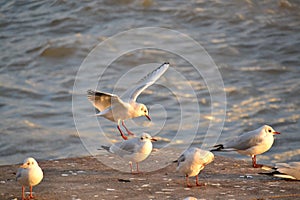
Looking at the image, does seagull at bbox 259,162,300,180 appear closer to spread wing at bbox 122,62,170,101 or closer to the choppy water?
spread wing at bbox 122,62,170,101

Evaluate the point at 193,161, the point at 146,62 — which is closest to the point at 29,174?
the point at 193,161

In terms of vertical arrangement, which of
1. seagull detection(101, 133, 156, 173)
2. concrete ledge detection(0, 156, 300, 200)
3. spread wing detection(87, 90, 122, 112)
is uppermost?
spread wing detection(87, 90, 122, 112)

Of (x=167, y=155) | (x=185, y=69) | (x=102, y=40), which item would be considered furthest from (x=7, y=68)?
(x=167, y=155)

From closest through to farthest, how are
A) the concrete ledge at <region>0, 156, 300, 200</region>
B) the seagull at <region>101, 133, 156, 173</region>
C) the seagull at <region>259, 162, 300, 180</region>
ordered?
the concrete ledge at <region>0, 156, 300, 200</region> → the seagull at <region>259, 162, 300, 180</region> → the seagull at <region>101, 133, 156, 173</region>

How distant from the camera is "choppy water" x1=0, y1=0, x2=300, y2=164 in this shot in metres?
12.8

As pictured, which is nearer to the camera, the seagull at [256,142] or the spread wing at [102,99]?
the seagull at [256,142]

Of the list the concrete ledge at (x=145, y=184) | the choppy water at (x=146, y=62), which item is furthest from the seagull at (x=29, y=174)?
the choppy water at (x=146, y=62)

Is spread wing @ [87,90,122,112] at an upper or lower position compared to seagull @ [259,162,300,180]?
upper

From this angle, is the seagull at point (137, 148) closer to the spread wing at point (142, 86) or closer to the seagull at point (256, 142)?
the seagull at point (256, 142)

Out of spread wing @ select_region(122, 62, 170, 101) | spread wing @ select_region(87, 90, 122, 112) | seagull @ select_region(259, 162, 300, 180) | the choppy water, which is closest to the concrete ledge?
seagull @ select_region(259, 162, 300, 180)

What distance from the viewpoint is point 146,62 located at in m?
16.8

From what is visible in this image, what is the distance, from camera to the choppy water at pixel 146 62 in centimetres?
1280

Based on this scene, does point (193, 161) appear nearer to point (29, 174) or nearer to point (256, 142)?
point (256, 142)

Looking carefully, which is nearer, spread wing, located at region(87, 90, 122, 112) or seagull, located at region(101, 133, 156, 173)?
seagull, located at region(101, 133, 156, 173)
